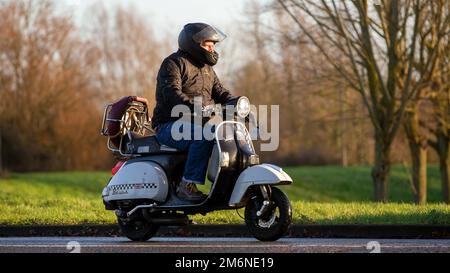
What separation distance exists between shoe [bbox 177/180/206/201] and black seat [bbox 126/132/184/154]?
402 mm

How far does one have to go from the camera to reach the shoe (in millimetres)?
8922

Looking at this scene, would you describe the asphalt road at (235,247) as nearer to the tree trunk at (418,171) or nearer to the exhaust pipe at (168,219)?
the exhaust pipe at (168,219)

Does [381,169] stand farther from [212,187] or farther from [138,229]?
[212,187]

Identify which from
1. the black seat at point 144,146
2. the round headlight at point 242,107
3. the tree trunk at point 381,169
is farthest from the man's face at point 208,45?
the tree trunk at point 381,169

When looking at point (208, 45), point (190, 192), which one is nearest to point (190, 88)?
point (208, 45)

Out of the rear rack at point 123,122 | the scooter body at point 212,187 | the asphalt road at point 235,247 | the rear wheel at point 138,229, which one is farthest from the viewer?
the rear rack at point 123,122

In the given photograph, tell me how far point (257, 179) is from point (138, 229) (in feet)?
5.64

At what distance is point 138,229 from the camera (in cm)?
948

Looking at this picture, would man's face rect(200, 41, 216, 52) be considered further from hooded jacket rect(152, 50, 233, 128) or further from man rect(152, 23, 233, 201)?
hooded jacket rect(152, 50, 233, 128)

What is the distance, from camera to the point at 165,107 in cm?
911

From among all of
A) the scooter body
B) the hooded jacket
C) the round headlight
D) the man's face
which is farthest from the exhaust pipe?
the man's face

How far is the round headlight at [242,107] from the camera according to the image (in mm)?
8742

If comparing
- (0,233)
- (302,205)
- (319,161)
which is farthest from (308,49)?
(319,161)

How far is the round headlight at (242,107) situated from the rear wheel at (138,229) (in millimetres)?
1596
